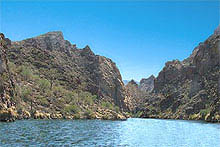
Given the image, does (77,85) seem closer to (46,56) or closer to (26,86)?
(46,56)

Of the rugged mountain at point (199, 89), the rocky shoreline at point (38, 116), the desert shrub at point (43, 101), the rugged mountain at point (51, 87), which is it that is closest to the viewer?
the rocky shoreline at point (38, 116)

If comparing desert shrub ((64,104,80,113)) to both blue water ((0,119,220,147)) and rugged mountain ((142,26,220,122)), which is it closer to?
blue water ((0,119,220,147))

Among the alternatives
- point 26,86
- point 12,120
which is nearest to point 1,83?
point 12,120

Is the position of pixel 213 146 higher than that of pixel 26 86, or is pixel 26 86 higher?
pixel 26 86

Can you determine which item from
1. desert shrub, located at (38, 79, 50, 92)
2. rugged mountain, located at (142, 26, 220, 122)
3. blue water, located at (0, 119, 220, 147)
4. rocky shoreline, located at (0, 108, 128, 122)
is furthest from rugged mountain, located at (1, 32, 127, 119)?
rugged mountain, located at (142, 26, 220, 122)

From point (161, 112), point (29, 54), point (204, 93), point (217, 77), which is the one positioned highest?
point (29, 54)

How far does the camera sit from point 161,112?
19775 cm

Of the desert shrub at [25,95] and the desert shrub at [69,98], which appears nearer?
the desert shrub at [25,95]

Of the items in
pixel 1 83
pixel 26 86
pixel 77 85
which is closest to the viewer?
pixel 1 83

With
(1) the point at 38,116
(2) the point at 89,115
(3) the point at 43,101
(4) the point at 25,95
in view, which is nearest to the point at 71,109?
(2) the point at 89,115

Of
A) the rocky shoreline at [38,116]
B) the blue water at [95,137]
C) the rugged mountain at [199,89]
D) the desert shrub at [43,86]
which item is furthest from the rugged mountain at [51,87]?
the rugged mountain at [199,89]

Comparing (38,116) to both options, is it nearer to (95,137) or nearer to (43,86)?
(43,86)

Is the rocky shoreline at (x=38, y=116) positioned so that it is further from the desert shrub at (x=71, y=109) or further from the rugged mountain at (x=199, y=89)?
the rugged mountain at (x=199, y=89)

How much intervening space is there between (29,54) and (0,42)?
81922 mm
